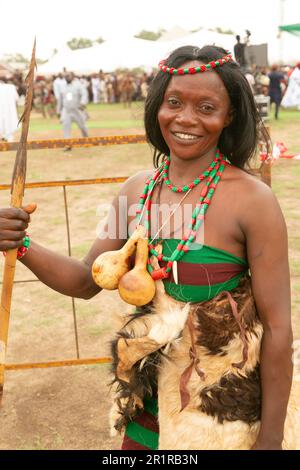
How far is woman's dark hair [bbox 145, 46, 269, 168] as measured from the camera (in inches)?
59.9

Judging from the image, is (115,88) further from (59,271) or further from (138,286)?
(138,286)

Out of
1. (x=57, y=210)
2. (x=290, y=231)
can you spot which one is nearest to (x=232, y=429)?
(x=290, y=231)

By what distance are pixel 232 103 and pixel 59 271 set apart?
80 centimetres

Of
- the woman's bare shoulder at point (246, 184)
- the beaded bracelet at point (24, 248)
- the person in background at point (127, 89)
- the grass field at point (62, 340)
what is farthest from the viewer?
the person in background at point (127, 89)

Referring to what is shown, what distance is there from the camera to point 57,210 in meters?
7.58

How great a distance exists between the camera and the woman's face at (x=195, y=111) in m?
1.49

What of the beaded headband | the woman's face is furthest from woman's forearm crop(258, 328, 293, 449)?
the beaded headband

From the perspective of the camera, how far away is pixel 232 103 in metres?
1.55

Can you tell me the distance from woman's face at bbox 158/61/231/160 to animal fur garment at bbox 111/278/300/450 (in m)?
0.43

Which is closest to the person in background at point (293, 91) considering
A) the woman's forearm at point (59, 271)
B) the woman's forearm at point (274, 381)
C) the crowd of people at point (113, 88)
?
the crowd of people at point (113, 88)

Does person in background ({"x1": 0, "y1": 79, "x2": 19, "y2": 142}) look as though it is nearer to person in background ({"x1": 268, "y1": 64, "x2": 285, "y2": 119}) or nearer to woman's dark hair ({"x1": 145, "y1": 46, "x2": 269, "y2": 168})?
person in background ({"x1": 268, "y1": 64, "x2": 285, "y2": 119})

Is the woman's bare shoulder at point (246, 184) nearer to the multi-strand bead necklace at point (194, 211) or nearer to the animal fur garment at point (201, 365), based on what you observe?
the multi-strand bead necklace at point (194, 211)

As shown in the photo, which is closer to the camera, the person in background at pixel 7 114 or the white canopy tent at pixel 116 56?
the person in background at pixel 7 114

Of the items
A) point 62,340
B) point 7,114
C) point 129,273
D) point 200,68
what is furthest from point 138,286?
point 7,114
